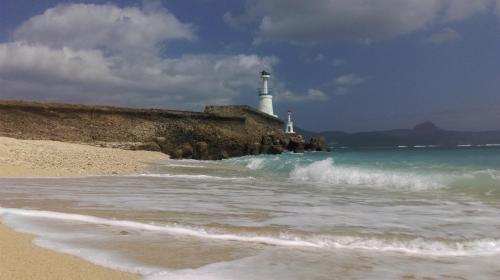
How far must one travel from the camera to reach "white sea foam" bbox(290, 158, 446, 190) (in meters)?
11.1

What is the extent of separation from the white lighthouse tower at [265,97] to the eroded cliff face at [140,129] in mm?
12050

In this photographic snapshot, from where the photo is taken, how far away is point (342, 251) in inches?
161

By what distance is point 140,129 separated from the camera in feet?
119

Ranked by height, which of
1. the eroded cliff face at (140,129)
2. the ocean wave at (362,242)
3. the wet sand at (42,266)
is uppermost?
the eroded cliff face at (140,129)

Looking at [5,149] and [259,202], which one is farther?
[5,149]

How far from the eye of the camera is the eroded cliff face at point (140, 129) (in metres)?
31.4

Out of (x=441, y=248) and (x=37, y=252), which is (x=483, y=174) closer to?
(x=441, y=248)

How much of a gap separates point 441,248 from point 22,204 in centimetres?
542

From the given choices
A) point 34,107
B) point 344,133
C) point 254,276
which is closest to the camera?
point 254,276

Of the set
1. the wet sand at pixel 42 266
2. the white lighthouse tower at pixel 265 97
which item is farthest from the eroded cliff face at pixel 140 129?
the wet sand at pixel 42 266

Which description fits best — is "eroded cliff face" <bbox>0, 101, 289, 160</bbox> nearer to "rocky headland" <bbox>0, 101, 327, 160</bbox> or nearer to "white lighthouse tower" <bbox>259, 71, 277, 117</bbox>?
"rocky headland" <bbox>0, 101, 327, 160</bbox>

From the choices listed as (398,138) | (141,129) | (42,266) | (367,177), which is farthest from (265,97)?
(398,138)

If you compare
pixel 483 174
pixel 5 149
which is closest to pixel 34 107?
pixel 5 149

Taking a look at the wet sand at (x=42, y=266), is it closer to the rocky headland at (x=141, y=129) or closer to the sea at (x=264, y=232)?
the sea at (x=264, y=232)
